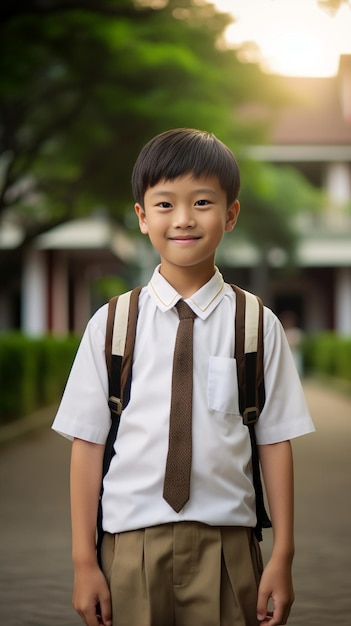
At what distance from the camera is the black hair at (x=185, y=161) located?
2.35 meters

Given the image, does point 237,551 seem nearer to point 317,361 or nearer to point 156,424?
point 156,424

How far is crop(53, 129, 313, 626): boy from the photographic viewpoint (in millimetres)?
2271

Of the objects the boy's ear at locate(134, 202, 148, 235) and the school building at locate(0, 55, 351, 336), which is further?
the school building at locate(0, 55, 351, 336)

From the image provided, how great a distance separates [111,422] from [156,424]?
0.12 meters

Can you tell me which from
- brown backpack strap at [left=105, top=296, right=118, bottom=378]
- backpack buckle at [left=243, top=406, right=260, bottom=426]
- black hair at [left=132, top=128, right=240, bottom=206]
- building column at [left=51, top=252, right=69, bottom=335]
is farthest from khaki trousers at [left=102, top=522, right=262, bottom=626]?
building column at [left=51, top=252, right=69, bottom=335]

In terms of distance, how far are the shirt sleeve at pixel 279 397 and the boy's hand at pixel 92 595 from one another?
0.47 meters

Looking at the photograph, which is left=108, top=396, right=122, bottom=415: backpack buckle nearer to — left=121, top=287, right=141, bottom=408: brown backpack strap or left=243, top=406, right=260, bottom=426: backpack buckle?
left=121, top=287, right=141, bottom=408: brown backpack strap

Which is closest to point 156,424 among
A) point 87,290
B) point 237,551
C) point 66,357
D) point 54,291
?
point 237,551

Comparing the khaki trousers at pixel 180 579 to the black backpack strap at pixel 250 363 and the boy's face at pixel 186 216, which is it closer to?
the black backpack strap at pixel 250 363

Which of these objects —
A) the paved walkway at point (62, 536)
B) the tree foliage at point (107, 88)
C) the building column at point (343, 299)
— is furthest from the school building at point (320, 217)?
the paved walkway at point (62, 536)

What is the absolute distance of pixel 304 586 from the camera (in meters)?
5.16

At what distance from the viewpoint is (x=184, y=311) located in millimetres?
2367

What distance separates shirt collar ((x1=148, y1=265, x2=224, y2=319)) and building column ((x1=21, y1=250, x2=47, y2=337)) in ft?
82.8

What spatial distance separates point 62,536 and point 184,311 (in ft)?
14.5
